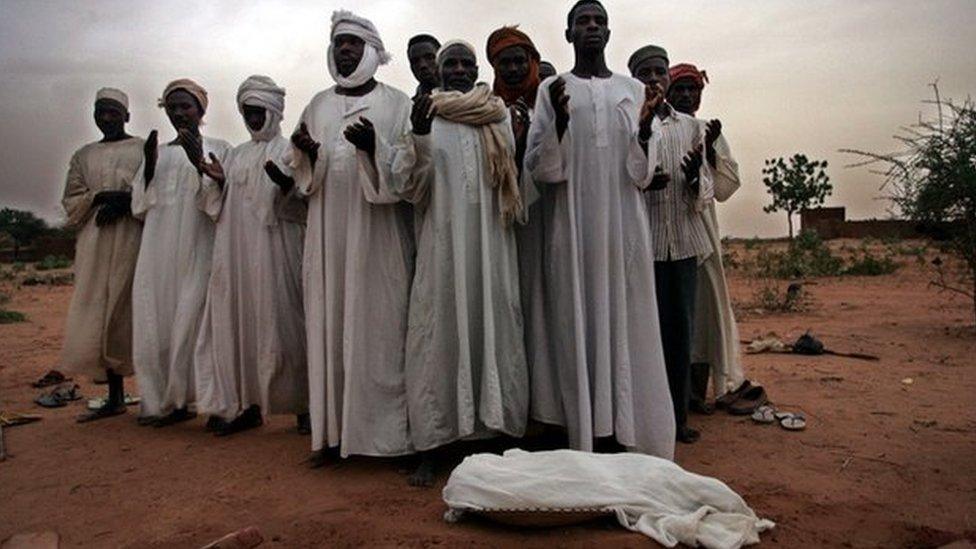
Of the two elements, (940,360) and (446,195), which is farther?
(940,360)

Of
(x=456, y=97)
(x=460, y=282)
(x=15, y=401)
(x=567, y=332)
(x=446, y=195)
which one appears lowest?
(x=15, y=401)

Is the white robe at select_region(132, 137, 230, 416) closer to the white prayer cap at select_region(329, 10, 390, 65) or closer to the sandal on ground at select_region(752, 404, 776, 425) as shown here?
the white prayer cap at select_region(329, 10, 390, 65)

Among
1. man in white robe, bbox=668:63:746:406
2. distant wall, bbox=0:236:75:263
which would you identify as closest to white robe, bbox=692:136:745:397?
man in white robe, bbox=668:63:746:406

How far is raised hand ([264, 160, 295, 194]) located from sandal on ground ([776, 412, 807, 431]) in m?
3.53

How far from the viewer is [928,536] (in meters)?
3.39

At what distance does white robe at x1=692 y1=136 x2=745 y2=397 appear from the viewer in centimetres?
561

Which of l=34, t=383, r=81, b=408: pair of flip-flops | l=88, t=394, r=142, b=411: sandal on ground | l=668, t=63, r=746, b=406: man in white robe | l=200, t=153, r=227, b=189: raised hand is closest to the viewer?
l=200, t=153, r=227, b=189: raised hand

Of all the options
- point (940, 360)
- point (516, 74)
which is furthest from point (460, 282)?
point (940, 360)

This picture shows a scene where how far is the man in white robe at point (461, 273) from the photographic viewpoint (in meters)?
4.27

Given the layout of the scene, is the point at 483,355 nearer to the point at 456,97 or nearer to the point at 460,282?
the point at 460,282

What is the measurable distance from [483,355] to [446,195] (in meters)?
0.89

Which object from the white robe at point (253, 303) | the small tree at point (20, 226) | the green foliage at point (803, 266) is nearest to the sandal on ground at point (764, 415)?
the white robe at point (253, 303)

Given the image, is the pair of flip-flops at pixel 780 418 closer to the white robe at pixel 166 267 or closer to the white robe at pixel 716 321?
the white robe at pixel 716 321

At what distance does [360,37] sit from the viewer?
4598mm
